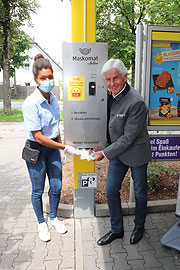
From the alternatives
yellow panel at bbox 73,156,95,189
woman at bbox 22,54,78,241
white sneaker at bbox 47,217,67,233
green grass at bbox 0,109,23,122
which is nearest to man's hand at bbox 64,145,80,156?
woman at bbox 22,54,78,241

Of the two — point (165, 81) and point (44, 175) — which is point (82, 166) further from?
point (165, 81)

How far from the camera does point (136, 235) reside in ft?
8.94

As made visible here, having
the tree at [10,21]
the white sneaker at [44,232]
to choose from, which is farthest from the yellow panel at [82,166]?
the tree at [10,21]

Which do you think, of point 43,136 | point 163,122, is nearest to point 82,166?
point 43,136

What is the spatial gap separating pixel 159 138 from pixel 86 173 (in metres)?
1.05

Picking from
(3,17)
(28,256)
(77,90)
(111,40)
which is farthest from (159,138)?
(3,17)

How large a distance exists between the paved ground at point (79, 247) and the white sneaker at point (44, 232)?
0.05 meters

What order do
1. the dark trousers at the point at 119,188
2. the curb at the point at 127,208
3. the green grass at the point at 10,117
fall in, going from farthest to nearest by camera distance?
the green grass at the point at 10,117, the curb at the point at 127,208, the dark trousers at the point at 119,188

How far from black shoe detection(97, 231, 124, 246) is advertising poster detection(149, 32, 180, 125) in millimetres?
1417

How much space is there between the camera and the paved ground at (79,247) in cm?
241

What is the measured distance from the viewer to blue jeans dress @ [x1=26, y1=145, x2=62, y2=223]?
2.61 meters

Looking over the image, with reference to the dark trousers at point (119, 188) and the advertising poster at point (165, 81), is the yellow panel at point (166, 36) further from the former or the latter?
the dark trousers at point (119, 188)

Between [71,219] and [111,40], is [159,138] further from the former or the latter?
[111,40]

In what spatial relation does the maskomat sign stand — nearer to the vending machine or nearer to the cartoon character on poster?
the cartoon character on poster
